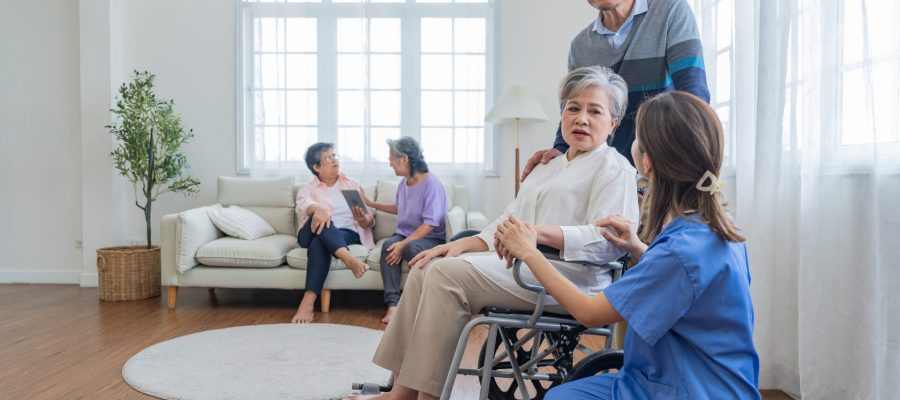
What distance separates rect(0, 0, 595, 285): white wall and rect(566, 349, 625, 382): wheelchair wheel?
3.30 metres

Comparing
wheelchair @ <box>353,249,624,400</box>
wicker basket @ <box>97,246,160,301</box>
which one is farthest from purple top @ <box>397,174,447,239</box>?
wheelchair @ <box>353,249,624,400</box>

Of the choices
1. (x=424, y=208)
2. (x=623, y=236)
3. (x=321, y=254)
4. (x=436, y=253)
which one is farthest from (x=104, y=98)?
(x=623, y=236)

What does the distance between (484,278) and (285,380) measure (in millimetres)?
1277

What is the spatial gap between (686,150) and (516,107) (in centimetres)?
330

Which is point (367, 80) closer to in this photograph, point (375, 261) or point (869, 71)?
point (375, 261)

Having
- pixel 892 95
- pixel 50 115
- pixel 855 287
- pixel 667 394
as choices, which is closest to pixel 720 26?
pixel 892 95

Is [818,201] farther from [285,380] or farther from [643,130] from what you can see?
[285,380]

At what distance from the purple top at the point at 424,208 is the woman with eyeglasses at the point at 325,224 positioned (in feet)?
1.04

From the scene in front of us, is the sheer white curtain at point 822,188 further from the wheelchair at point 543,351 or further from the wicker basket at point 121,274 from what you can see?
the wicker basket at point 121,274

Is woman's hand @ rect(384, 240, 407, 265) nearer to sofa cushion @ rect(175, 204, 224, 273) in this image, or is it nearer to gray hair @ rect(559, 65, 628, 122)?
sofa cushion @ rect(175, 204, 224, 273)

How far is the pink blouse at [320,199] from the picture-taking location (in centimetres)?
420

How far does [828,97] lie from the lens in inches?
85.6

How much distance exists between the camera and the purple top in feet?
12.9

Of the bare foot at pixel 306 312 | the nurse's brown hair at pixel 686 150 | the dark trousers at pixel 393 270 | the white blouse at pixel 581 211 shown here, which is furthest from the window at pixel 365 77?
the nurse's brown hair at pixel 686 150
